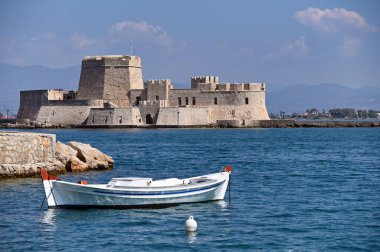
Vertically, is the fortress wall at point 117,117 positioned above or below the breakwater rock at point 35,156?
above

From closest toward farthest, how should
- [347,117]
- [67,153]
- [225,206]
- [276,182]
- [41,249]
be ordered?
[41,249] < [225,206] < [276,182] < [67,153] < [347,117]

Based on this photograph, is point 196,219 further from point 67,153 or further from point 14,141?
point 67,153

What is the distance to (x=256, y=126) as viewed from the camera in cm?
6988

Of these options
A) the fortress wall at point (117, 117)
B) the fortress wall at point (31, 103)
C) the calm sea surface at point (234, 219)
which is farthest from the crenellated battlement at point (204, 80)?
the calm sea surface at point (234, 219)

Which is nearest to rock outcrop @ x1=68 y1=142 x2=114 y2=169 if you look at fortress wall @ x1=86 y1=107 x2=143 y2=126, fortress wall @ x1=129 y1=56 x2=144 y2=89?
fortress wall @ x1=86 y1=107 x2=143 y2=126

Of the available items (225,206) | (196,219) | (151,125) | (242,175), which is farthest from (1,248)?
(151,125)

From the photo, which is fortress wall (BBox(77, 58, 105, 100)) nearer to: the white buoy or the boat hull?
the boat hull

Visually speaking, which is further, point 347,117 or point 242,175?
point 347,117

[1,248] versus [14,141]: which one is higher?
[14,141]

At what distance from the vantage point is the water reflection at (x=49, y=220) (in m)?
15.5

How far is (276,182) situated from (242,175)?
2.42m

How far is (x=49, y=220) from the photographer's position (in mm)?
16328

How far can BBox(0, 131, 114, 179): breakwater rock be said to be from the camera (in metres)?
21.9

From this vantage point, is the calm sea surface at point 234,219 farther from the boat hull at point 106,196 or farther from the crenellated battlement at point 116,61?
the crenellated battlement at point 116,61
